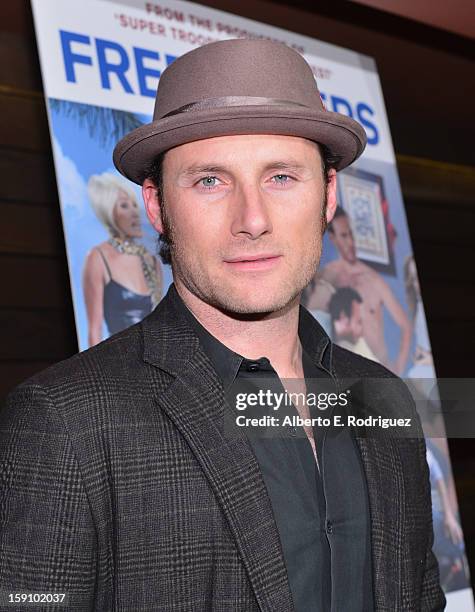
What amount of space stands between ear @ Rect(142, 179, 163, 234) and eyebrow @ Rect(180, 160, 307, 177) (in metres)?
0.12

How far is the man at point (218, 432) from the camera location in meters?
1.17

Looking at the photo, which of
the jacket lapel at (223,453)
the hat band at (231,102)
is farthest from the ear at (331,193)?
the jacket lapel at (223,453)

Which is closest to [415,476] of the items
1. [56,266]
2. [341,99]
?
[341,99]

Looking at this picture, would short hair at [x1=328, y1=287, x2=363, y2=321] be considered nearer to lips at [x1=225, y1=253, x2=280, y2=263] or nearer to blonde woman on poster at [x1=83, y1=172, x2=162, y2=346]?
blonde woman on poster at [x1=83, y1=172, x2=162, y2=346]

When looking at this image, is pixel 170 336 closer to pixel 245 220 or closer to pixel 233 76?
pixel 245 220

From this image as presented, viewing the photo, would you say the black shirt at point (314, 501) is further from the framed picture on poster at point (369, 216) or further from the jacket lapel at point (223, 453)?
the framed picture on poster at point (369, 216)

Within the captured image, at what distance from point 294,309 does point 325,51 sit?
5.40ft

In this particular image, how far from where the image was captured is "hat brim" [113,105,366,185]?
1306mm

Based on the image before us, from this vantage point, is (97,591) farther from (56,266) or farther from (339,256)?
(56,266)

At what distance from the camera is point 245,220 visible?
4.26ft

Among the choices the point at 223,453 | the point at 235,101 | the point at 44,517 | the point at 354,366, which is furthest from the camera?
the point at 354,366

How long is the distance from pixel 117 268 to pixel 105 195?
19 centimetres

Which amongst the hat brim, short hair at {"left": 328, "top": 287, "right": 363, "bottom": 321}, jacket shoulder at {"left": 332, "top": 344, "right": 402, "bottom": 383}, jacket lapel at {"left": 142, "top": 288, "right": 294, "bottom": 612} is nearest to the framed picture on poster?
short hair at {"left": 328, "top": 287, "right": 363, "bottom": 321}

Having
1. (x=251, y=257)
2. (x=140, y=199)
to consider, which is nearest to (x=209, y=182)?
(x=251, y=257)
